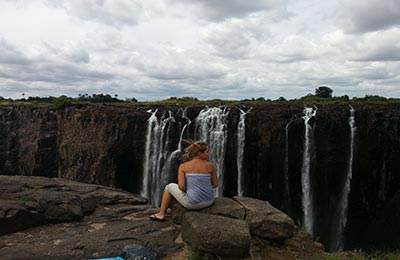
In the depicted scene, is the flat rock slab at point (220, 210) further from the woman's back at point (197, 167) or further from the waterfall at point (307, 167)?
the waterfall at point (307, 167)

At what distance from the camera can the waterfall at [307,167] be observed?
877 inches

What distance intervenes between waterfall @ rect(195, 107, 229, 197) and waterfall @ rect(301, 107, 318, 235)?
4.31m

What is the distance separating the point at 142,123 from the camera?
26266 mm

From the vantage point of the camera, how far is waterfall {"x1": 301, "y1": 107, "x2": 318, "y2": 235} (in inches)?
877

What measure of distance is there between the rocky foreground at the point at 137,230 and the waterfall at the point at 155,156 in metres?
16.2

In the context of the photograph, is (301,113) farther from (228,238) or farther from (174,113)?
(228,238)

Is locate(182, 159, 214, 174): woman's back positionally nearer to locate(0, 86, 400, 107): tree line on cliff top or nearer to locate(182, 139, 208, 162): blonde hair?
locate(182, 139, 208, 162): blonde hair

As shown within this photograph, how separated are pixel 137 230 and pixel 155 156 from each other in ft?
60.1

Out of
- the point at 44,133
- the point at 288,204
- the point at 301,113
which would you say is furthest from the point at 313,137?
the point at 44,133

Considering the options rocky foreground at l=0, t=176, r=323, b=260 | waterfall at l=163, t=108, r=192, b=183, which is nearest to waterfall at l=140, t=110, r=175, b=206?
waterfall at l=163, t=108, r=192, b=183

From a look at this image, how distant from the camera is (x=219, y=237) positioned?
5.89m

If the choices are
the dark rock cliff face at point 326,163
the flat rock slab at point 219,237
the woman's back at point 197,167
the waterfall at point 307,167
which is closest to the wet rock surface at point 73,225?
the flat rock slab at point 219,237

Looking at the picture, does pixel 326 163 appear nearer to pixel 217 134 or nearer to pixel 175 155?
pixel 217 134

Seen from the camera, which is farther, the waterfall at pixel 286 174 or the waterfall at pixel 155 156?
the waterfall at pixel 155 156
